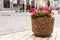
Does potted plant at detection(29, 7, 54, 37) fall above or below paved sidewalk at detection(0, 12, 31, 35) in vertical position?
above

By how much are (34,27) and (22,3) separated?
72.4ft

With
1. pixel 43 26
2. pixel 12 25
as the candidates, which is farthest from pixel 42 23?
pixel 12 25

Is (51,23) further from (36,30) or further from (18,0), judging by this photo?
(18,0)

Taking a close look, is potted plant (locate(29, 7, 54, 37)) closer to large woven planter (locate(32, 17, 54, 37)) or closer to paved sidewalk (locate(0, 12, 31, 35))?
large woven planter (locate(32, 17, 54, 37))

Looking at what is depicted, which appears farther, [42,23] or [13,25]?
[13,25]

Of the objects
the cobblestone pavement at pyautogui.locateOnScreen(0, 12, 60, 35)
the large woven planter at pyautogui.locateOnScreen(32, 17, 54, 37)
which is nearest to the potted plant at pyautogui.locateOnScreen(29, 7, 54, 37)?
the large woven planter at pyautogui.locateOnScreen(32, 17, 54, 37)

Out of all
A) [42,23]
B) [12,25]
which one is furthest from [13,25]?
[42,23]

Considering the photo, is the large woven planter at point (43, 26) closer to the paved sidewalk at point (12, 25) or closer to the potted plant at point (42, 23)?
the potted plant at point (42, 23)

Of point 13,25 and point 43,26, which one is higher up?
point 43,26

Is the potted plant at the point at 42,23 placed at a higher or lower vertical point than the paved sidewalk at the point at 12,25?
higher

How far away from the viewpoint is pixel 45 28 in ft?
15.9

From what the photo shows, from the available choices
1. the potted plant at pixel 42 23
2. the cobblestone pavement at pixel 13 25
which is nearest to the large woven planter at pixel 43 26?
the potted plant at pixel 42 23

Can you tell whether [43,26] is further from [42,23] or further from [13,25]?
[13,25]

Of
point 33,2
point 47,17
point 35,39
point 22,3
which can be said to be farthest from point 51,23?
point 33,2
